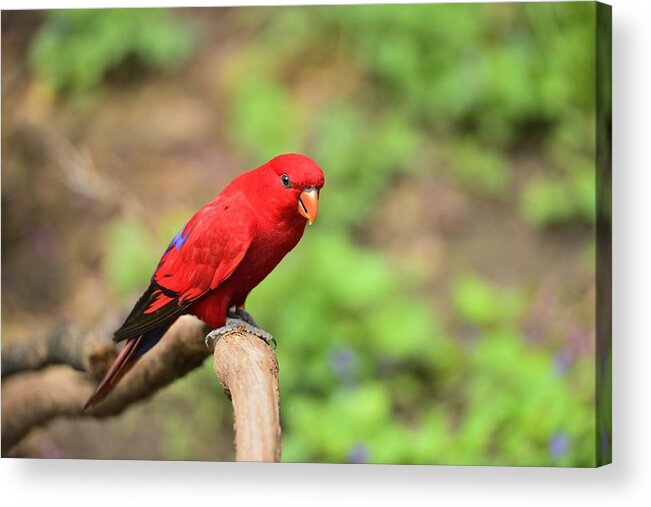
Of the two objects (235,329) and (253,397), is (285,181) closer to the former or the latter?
(235,329)

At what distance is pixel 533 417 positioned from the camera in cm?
317

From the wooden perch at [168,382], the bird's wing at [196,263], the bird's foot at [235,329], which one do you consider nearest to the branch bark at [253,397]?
the wooden perch at [168,382]

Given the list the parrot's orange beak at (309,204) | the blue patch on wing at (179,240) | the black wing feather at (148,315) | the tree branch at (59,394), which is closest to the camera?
the parrot's orange beak at (309,204)

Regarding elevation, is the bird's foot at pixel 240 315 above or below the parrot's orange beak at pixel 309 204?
below

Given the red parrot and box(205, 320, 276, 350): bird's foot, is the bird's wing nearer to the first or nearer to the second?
the red parrot

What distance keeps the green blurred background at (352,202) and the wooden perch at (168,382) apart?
7 cm

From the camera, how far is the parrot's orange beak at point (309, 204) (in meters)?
2.78

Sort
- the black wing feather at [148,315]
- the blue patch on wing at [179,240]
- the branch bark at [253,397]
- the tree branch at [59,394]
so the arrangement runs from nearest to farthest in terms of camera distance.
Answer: the branch bark at [253,397]
the black wing feather at [148,315]
the blue patch on wing at [179,240]
the tree branch at [59,394]

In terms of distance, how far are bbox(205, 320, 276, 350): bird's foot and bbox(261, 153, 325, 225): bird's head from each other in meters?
0.33

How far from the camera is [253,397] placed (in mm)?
2377

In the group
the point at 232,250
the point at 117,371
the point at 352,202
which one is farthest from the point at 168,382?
the point at 352,202

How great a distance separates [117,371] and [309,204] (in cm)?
82

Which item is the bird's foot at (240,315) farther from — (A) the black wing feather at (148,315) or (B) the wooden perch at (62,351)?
(B) the wooden perch at (62,351)

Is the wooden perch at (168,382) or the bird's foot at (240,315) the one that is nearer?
the wooden perch at (168,382)
